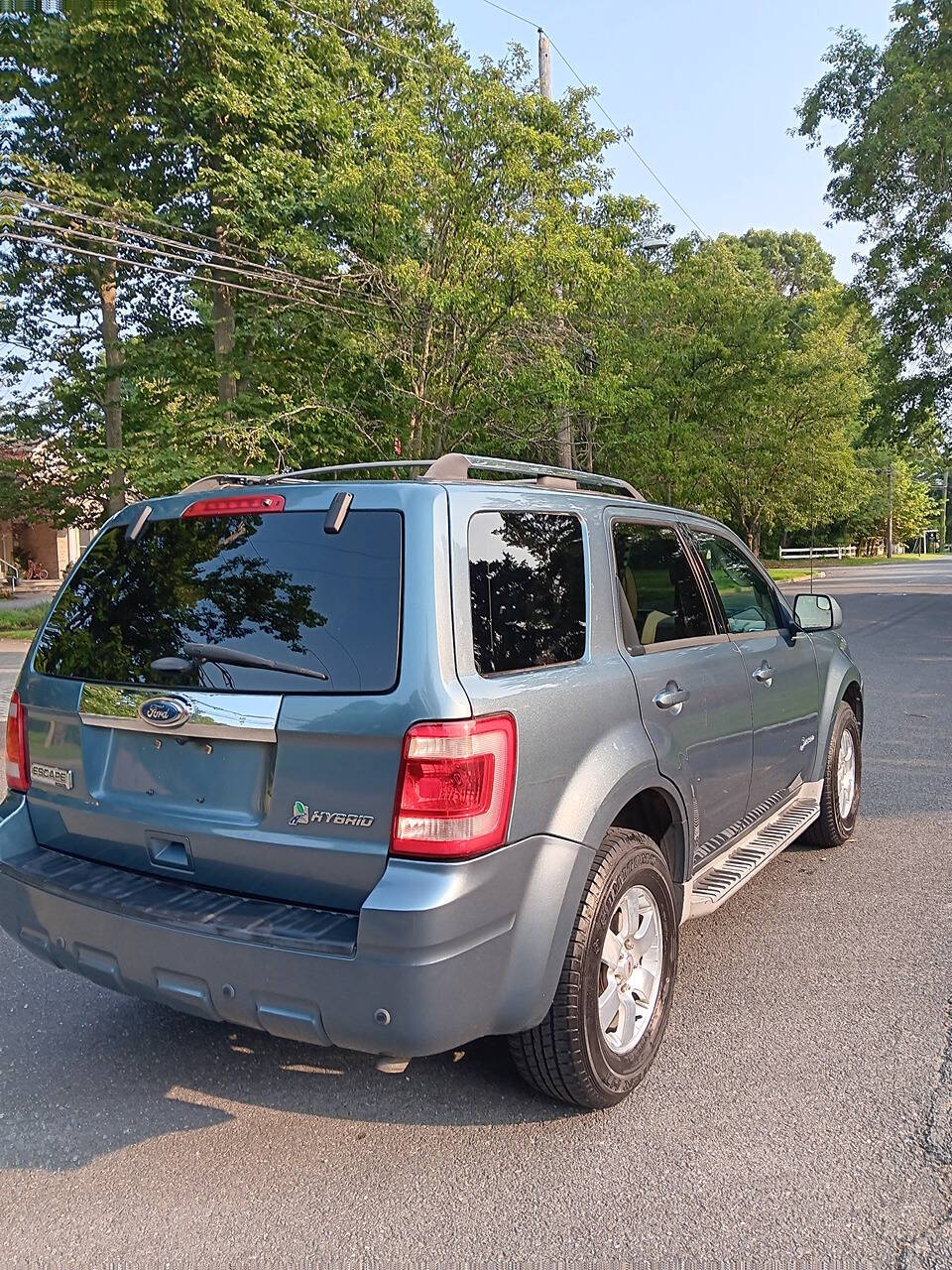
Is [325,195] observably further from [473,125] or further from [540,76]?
[540,76]

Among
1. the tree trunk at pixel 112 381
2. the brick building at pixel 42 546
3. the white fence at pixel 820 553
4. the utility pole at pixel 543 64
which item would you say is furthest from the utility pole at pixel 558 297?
the white fence at pixel 820 553

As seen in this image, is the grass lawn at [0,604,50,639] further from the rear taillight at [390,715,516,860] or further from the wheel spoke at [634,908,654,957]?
the rear taillight at [390,715,516,860]

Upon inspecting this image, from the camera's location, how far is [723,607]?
421 centimetres

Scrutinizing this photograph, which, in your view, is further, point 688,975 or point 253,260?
point 253,260

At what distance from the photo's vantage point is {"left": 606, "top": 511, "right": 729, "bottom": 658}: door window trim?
3.26m

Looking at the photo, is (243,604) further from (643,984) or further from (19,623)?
(19,623)

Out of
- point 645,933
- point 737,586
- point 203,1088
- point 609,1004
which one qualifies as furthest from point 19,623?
point 609,1004

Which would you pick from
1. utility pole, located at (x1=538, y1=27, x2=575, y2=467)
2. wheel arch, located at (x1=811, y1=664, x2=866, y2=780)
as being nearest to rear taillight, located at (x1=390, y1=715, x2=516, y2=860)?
wheel arch, located at (x1=811, y1=664, x2=866, y2=780)

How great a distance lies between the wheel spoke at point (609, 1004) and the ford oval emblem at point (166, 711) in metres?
1.48

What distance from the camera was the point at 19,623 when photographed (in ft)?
76.4

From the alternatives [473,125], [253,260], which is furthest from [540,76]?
[253,260]

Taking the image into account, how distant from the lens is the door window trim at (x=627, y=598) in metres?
3.26

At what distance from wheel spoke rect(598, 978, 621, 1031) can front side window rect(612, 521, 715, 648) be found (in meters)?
1.11

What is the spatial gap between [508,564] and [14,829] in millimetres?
1899
